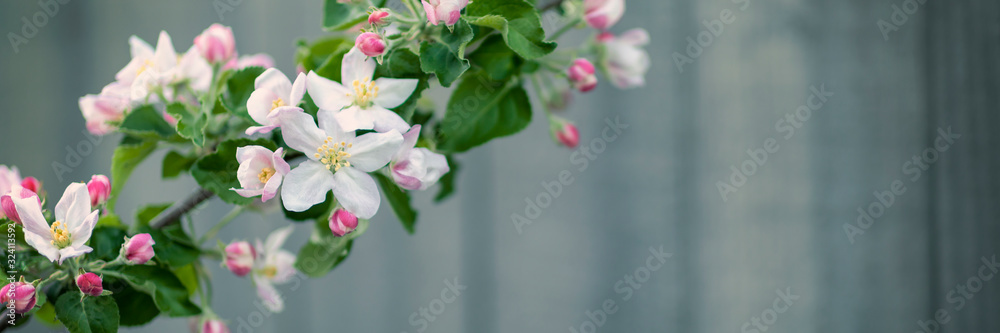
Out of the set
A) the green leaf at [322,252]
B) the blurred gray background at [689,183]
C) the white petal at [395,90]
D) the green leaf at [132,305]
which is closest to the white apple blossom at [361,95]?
the white petal at [395,90]

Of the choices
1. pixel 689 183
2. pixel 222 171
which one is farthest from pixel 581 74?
pixel 689 183

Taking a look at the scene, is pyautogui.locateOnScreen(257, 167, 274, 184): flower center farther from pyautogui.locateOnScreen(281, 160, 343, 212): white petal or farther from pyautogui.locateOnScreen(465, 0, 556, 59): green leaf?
pyautogui.locateOnScreen(465, 0, 556, 59): green leaf

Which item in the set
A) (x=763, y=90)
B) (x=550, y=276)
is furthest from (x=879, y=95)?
(x=550, y=276)

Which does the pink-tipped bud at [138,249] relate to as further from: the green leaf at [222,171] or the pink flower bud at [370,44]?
the pink flower bud at [370,44]

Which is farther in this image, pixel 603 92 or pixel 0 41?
pixel 0 41

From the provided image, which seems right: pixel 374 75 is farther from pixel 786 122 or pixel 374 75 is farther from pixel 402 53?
pixel 786 122
